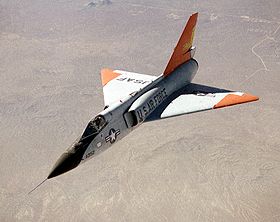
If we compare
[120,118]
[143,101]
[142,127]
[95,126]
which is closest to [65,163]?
[95,126]

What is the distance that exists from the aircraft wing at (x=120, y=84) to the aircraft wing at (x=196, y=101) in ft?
7.47

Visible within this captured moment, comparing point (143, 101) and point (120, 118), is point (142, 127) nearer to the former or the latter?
point (143, 101)

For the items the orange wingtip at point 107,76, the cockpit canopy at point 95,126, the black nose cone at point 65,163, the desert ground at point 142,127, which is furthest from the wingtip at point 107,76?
the desert ground at point 142,127

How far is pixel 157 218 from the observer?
128ft

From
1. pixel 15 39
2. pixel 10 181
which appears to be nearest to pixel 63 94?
pixel 10 181

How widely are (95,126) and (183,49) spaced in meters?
11.4

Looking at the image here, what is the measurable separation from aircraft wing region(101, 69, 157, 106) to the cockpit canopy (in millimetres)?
3420

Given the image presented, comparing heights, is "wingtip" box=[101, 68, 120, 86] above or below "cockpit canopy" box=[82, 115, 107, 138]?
above

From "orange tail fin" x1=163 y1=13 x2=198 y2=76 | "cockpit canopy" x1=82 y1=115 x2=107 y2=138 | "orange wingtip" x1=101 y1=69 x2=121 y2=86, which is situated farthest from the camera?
"orange wingtip" x1=101 y1=69 x2=121 y2=86

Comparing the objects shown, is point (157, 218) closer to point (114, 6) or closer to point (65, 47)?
point (65, 47)

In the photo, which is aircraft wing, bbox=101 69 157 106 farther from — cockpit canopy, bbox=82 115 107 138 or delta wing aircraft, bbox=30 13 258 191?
cockpit canopy, bbox=82 115 107 138

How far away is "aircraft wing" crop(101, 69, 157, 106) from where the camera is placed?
1083 inches

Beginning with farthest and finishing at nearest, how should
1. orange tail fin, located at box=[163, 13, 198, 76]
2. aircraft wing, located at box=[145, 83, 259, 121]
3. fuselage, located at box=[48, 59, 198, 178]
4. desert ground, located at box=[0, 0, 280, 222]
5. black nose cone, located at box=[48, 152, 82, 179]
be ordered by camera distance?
desert ground, located at box=[0, 0, 280, 222], orange tail fin, located at box=[163, 13, 198, 76], aircraft wing, located at box=[145, 83, 259, 121], fuselage, located at box=[48, 59, 198, 178], black nose cone, located at box=[48, 152, 82, 179]

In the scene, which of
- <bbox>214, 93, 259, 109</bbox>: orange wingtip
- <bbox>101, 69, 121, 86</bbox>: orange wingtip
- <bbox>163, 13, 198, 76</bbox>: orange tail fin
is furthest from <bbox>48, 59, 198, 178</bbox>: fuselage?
<bbox>101, 69, 121, 86</bbox>: orange wingtip
